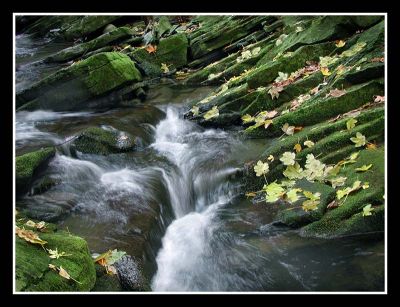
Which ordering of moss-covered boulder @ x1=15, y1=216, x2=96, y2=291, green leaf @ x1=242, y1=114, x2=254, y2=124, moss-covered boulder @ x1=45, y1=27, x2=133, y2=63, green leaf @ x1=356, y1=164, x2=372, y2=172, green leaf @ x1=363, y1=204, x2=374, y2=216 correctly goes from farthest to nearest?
moss-covered boulder @ x1=45, y1=27, x2=133, y2=63, green leaf @ x1=242, y1=114, x2=254, y2=124, green leaf @ x1=356, y1=164, x2=372, y2=172, green leaf @ x1=363, y1=204, x2=374, y2=216, moss-covered boulder @ x1=15, y1=216, x2=96, y2=291

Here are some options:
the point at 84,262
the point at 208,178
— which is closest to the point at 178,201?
the point at 208,178

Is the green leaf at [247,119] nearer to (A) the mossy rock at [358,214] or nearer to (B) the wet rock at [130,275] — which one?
(A) the mossy rock at [358,214]

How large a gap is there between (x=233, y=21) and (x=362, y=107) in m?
8.44

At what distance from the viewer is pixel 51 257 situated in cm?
384

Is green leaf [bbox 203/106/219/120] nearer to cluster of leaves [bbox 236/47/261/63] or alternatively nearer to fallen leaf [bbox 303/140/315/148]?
cluster of leaves [bbox 236/47/261/63]

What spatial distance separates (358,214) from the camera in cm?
450

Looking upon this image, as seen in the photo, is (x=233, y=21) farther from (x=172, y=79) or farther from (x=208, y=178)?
(x=208, y=178)

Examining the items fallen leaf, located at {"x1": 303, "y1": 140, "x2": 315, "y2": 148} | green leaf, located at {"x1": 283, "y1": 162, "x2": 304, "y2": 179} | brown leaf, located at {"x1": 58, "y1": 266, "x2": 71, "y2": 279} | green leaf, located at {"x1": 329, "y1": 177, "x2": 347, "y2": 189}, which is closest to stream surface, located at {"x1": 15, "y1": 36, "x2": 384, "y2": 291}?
green leaf, located at {"x1": 283, "y1": 162, "x2": 304, "y2": 179}

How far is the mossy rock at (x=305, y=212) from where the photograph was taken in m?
4.84

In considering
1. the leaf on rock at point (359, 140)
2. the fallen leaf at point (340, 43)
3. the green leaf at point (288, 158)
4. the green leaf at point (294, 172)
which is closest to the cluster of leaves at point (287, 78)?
the fallen leaf at point (340, 43)

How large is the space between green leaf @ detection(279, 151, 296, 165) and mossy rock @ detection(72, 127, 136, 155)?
3320mm

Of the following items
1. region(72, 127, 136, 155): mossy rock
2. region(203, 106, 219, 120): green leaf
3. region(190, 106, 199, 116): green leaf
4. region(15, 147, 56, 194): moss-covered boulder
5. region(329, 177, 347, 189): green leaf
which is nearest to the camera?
region(329, 177, 347, 189): green leaf

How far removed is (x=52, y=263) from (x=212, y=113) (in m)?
5.62

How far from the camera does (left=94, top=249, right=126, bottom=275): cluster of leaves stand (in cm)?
431
